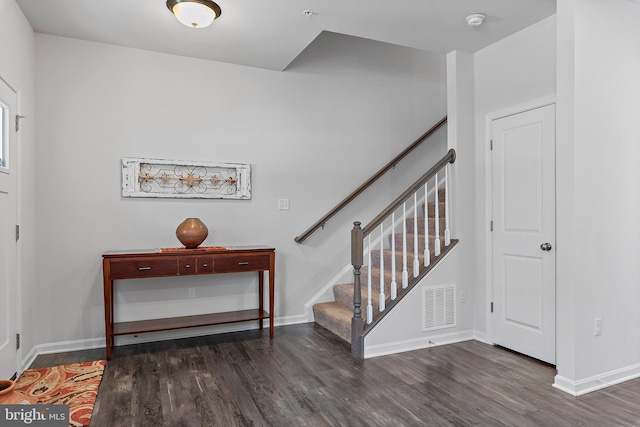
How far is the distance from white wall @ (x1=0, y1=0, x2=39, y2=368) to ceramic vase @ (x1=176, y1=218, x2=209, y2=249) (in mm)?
1096

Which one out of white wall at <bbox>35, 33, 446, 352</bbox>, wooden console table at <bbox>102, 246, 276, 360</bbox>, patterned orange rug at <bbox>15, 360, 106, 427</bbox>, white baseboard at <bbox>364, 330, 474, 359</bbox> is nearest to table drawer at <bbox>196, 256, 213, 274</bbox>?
wooden console table at <bbox>102, 246, 276, 360</bbox>

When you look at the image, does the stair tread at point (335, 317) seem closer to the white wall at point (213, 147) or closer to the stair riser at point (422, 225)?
the white wall at point (213, 147)

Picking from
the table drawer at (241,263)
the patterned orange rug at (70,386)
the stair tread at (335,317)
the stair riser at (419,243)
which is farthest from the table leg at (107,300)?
the stair riser at (419,243)

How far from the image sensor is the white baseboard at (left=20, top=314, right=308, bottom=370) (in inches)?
130

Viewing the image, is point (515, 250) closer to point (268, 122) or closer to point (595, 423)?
point (595, 423)

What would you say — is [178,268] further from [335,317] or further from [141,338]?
[335,317]

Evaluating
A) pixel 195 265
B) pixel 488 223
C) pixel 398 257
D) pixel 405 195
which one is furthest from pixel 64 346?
pixel 488 223

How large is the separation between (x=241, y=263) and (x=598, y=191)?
2.74 metres

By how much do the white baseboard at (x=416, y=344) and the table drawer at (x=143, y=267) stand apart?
1.70m

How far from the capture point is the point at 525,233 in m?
3.28

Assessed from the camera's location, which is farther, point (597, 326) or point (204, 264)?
point (204, 264)

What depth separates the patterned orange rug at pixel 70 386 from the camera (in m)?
2.31

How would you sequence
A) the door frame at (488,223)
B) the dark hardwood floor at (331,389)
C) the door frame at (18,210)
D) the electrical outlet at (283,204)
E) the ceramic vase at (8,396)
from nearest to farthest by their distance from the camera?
the ceramic vase at (8,396) < the dark hardwood floor at (331,389) < the door frame at (18,210) < the door frame at (488,223) < the electrical outlet at (283,204)

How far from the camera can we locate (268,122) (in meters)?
4.12
